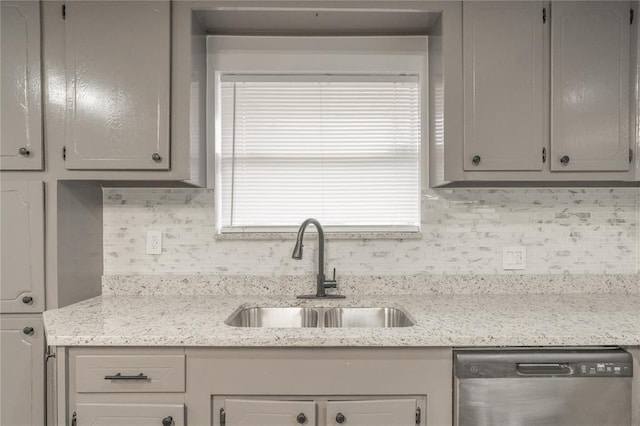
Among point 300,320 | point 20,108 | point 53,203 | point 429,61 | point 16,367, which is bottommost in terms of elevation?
point 16,367

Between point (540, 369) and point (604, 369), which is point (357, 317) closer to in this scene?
point (540, 369)

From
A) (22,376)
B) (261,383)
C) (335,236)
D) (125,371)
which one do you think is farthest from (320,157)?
(22,376)

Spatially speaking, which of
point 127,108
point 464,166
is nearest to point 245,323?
point 127,108

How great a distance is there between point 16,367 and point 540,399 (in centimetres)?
192

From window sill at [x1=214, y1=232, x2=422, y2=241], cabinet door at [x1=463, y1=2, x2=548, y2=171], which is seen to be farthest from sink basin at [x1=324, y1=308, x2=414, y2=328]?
cabinet door at [x1=463, y1=2, x2=548, y2=171]

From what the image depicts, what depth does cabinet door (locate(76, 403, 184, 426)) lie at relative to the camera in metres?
1.41

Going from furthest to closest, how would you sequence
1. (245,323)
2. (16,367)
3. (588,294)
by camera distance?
1. (588,294)
2. (245,323)
3. (16,367)

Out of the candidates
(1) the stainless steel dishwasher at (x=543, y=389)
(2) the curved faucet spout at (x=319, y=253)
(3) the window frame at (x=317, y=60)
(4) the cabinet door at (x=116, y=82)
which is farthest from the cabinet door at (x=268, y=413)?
(4) the cabinet door at (x=116, y=82)

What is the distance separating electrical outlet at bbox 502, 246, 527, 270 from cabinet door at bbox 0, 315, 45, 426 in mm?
2041

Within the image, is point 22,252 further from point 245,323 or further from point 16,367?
point 245,323

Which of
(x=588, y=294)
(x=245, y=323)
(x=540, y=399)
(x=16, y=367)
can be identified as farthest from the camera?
(x=588, y=294)

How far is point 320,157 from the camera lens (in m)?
2.14

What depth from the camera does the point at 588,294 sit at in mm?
2064

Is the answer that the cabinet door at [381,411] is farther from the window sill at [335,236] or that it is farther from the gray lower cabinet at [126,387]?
the window sill at [335,236]
